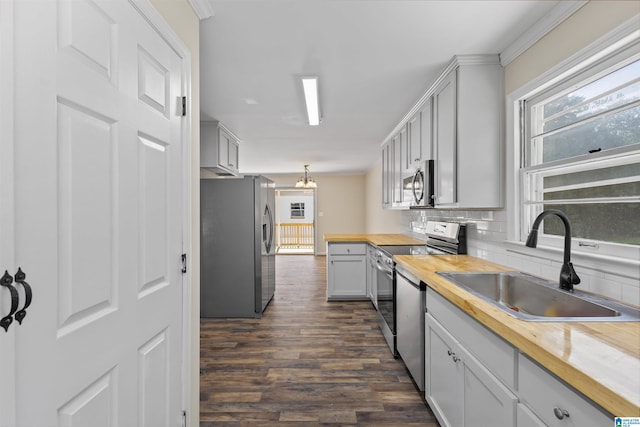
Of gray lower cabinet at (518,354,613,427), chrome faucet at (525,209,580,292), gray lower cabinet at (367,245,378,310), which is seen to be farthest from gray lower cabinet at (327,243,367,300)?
gray lower cabinet at (518,354,613,427)

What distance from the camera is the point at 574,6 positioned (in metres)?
1.59

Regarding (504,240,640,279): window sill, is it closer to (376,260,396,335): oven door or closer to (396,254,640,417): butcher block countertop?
(396,254,640,417): butcher block countertop

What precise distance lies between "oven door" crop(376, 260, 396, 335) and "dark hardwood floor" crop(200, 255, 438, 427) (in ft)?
0.84

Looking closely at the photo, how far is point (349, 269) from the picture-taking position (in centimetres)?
443

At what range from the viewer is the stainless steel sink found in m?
1.24

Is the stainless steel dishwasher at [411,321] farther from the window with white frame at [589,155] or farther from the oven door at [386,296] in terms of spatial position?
the window with white frame at [589,155]

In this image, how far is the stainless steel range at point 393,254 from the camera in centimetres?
274

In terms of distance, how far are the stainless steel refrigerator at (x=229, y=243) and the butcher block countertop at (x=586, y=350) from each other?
2.94 meters

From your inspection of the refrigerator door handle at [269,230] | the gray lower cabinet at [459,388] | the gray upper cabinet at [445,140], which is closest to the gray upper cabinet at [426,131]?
the gray upper cabinet at [445,140]

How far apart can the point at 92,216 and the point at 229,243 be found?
305 centimetres

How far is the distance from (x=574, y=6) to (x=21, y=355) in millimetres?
2502

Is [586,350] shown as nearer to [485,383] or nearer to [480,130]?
[485,383]

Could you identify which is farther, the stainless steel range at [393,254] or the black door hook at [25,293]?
the stainless steel range at [393,254]

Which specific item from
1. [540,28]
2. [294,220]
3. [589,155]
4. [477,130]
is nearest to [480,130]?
[477,130]
